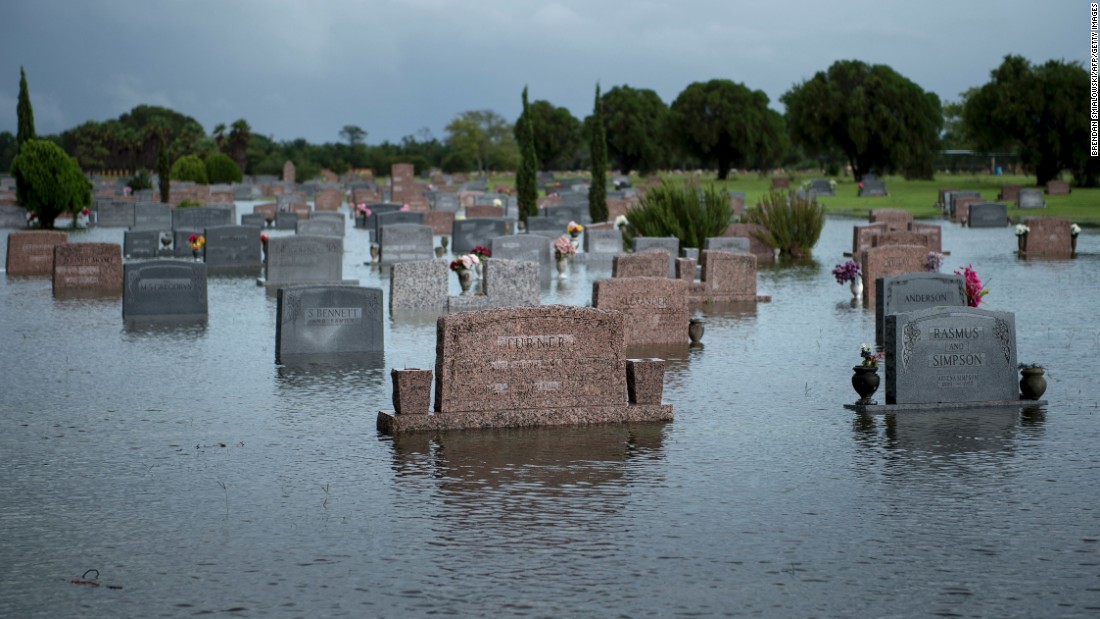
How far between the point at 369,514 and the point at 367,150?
508 ft

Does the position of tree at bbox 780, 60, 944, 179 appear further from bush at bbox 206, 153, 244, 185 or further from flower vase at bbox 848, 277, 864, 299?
flower vase at bbox 848, 277, 864, 299

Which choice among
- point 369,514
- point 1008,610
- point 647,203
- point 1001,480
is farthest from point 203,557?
point 647,203

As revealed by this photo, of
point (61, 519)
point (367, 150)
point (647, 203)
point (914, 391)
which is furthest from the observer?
point (367, 150)

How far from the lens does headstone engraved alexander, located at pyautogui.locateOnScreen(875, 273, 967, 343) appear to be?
2103 centimetres

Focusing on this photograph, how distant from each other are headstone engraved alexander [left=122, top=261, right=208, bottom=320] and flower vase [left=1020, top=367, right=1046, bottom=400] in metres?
13.9

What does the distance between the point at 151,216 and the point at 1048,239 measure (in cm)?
3057

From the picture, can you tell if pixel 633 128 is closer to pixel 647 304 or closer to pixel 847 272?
pixel 847 272

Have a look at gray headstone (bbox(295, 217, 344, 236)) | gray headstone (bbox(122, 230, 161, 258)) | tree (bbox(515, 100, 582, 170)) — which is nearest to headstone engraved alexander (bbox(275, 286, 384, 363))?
gray headstone (bbox(122, 230, 161, 258))

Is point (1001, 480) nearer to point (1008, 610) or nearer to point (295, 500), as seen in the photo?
point (1008, 610)

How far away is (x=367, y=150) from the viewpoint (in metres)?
164

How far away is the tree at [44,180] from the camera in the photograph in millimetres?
50812

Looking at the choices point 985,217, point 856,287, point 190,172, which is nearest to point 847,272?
point 856,287

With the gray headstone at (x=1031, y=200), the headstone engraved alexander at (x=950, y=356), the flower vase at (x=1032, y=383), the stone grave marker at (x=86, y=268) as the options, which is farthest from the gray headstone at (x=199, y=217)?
the flower vase at (x=1032, y=383)

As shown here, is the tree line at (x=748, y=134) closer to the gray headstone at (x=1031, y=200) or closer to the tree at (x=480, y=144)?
the tree at (x=480, y=144)
